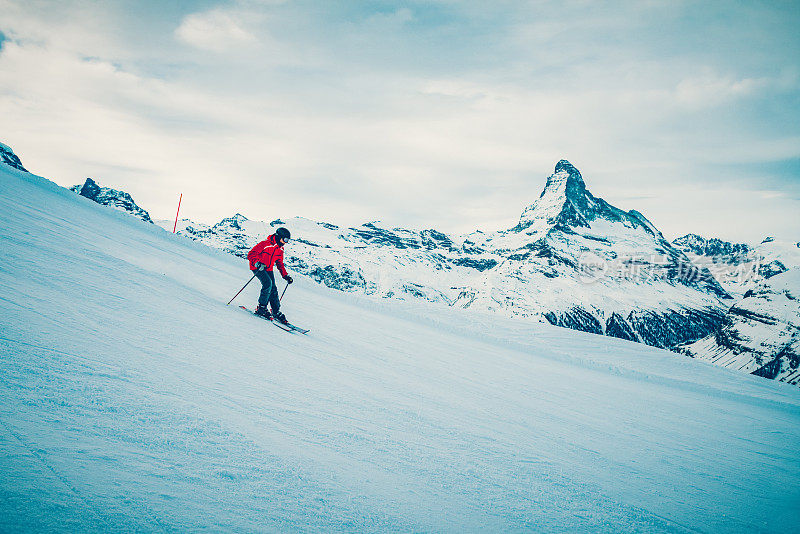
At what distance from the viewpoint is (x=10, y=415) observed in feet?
7.79

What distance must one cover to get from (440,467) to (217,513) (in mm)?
2090

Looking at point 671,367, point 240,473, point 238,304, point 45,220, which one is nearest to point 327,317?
point 238,304

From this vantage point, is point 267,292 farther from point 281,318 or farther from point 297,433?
point 297,433

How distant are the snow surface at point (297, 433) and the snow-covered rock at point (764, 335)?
161m

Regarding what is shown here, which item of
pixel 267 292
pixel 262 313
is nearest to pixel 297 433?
pixel 262 313

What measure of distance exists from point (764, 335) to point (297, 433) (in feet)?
708

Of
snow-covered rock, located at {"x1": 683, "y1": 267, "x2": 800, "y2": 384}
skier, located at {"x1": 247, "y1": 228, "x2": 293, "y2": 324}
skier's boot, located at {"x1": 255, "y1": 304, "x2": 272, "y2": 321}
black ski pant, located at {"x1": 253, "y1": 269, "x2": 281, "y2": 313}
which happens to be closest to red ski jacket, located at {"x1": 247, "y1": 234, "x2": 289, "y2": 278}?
skier, located at {"x1": 247, "y1": 228, "x2": 293, "y2": 324}

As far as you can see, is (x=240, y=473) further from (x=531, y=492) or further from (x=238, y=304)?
(x=238, y=304)

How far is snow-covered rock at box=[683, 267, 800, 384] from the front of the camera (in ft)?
431

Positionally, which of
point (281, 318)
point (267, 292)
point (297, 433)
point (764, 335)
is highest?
point (764, 335)

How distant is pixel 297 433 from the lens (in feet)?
11.2

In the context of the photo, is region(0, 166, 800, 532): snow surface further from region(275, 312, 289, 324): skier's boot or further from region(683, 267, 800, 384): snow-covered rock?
region(683, 267, 800, 384): snow-covered rock

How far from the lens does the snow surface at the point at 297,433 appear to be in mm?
2266

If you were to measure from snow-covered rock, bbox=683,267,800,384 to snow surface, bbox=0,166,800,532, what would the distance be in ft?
529
